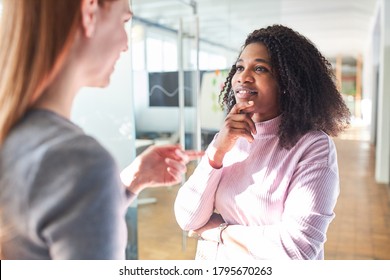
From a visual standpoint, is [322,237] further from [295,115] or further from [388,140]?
[388,140]

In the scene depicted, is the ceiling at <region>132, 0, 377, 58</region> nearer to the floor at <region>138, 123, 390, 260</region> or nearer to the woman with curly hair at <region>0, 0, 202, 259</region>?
the floor at <region>138, 123, 390, 260</region>

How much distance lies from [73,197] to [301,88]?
58 cm

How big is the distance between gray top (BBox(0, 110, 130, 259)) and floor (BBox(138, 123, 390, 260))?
1.60 feet

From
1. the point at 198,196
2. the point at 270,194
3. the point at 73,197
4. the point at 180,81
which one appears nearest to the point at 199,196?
the point at 198,196

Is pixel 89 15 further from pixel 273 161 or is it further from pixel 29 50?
pixel 273 161

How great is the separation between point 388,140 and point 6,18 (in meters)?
3.67

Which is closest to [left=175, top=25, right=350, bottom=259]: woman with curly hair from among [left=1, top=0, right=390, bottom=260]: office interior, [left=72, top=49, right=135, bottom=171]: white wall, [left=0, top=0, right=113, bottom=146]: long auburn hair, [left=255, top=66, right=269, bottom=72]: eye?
[left=255, top=66, right=269, bottom=72]: eye

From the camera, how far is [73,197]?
58cm

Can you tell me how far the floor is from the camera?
137 centimetres

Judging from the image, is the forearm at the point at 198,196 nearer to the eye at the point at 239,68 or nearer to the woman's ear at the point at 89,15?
the eye at the point at 239,68

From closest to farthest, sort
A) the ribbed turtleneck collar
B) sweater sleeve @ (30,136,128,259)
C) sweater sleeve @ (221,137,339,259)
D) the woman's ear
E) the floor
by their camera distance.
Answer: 1. sweater sleeve @ (30,136,128,259)
2. the woman's ear
3. sweater sleeve @ (221,137,339,259)
4. the ribbed turtleneck collar
5. the floor

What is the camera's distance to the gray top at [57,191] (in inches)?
22.8

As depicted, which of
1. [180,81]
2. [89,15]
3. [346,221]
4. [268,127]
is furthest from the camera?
[346,221]

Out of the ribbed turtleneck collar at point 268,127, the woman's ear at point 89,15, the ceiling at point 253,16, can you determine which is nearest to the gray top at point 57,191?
the woman's ear at point 89,15
